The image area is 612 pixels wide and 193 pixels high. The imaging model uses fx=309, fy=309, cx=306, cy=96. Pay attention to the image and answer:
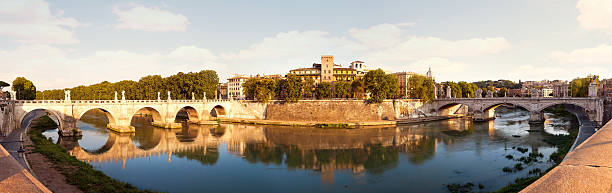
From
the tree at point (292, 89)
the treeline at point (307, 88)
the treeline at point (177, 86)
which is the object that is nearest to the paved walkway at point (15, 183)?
the tree at point (292, 89)

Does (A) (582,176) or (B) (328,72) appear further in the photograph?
(B) (328,72)

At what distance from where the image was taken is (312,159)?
25.9 meters

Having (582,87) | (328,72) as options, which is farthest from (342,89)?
(582,87)

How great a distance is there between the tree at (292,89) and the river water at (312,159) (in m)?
15.2

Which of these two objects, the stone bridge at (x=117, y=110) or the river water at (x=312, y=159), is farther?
the stone bridge at (x=117, y=110)

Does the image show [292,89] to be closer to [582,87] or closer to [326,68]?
[326,68]

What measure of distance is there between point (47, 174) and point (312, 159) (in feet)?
57.2

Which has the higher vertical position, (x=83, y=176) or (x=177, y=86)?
(x=177, y=86)

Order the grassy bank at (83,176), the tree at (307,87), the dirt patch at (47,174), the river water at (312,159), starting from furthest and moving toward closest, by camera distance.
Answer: the tree at (307,87) → the river water at (312,159) → the grassy bank at (83,176) → the dirt patch at (47,174)

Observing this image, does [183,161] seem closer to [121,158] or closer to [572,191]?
[121,158]

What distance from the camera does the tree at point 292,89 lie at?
5503cm

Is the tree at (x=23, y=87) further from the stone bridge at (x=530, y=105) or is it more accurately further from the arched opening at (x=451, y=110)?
the arched opening at (x=451, y=110)

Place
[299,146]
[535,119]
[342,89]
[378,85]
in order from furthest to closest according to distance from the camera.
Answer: [342,89], [378,85], [535,119], [299,146]

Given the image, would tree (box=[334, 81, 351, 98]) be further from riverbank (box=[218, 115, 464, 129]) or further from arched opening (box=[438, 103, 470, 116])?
arched opening (box=[438, 103, 470, 116])
